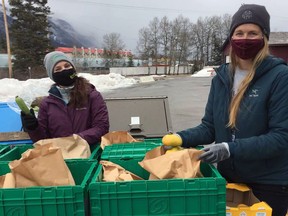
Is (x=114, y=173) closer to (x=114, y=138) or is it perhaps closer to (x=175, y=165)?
(x=175, y=165)

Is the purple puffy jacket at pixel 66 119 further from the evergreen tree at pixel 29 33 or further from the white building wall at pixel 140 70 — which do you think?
the white building wall at pixel 140 70

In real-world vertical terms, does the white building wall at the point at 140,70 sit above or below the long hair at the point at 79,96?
below

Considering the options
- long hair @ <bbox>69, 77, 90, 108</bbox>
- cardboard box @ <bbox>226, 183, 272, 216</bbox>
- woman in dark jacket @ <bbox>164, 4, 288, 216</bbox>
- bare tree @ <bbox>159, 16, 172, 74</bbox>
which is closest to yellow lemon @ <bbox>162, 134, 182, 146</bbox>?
woman in dark jacket @ <bbox>164, 4, 288, 216</bbox>

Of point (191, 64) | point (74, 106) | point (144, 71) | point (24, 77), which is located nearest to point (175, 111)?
point (74, 106)

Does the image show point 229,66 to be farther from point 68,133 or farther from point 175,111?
point 175,111

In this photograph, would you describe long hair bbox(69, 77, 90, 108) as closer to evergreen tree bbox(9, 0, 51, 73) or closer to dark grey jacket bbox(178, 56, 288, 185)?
dark grey jacket bbox(178, 56, 288, 185)

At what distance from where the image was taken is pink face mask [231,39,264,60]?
85.8 inches

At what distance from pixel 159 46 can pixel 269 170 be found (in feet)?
237

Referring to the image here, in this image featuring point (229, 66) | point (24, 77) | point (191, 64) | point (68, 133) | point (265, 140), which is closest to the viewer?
point (265, 140)

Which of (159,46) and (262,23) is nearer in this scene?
(262,23)

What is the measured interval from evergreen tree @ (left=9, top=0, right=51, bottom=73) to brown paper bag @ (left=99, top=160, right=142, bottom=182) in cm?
4244

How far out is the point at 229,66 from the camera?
2383 millimetres

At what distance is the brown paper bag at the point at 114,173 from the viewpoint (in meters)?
2.01

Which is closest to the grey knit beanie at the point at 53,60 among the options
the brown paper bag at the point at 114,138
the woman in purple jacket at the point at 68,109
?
the woman in purple jacket at the point at 68,109
